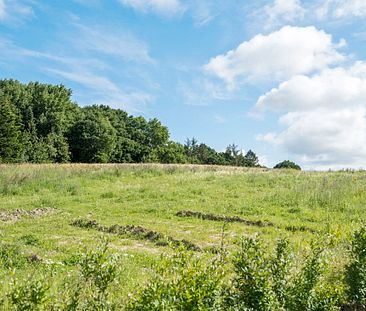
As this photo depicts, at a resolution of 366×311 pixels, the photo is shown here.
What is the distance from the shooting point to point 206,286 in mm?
4285

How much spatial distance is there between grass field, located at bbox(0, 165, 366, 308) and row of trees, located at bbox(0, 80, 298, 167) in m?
33.7

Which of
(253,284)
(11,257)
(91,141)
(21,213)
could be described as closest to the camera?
(253,284)

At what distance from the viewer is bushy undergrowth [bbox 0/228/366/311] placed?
408cm

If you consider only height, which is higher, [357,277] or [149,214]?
[357,277]

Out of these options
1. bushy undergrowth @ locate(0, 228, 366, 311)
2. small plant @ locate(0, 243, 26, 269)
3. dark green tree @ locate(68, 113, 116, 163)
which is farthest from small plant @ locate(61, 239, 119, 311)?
dark green tree @ locate(68, 113, 116, 163)

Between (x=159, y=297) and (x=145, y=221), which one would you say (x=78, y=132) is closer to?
(x=145, y=221)

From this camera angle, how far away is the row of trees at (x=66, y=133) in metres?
59.6

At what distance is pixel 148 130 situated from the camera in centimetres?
9344

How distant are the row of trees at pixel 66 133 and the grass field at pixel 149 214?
33700 mm

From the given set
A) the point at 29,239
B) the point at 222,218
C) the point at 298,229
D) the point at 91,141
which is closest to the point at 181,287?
the point at 29,239

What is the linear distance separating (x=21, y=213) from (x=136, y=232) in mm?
6446

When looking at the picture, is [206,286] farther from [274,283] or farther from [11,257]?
[11,257]

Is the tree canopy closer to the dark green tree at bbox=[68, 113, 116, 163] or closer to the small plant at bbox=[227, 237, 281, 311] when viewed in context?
the dark green tree at bbox=[68, 113, 116, 163]

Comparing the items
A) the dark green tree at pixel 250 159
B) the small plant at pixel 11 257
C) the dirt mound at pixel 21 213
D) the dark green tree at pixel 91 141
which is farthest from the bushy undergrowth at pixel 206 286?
the dark green tree at pixel 250 159
